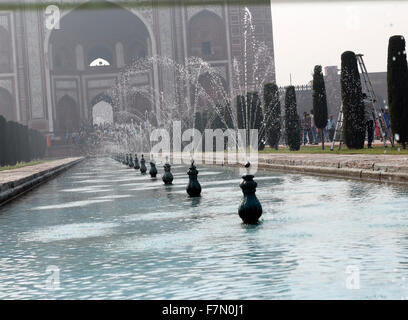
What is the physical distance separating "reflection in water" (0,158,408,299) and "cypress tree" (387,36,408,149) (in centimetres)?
875

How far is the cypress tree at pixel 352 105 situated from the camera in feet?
67.3

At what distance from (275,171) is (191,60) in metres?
37.4

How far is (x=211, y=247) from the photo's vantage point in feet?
18.3

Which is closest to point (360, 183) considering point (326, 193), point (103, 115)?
point (326, 193)

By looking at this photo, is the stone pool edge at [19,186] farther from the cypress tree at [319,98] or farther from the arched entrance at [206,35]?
the arched entrance at [206,35]

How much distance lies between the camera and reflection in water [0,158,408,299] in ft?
13.5

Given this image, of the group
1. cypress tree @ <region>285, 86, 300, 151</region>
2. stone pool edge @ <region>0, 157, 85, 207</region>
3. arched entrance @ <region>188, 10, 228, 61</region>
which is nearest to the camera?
stone pool edge @ <region>0, 157, 85, 207</region>

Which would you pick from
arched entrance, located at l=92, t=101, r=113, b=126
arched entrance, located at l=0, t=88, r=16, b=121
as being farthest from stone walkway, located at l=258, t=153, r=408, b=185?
arched entrance, located at l=92, t=101, r=113, b=126

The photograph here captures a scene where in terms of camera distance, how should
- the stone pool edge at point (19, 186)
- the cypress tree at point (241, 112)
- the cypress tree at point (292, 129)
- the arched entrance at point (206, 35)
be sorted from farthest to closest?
the arched entrance at point (206, 35), the cypress tree at point (241, 112), the cypress tree at point (292, 129), the stone pool edge at point (19, 186)

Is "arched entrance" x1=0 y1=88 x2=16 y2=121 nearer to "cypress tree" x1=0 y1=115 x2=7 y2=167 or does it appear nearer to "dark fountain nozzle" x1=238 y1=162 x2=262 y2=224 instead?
"cypress tree" x1=0 y1=115 x2=7 y2=167

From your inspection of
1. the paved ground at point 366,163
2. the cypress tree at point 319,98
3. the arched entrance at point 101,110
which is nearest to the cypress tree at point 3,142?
the cypress tree at point 319,98

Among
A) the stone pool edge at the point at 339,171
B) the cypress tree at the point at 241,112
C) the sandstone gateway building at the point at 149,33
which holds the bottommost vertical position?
the stone pool edge at the point at 339,171

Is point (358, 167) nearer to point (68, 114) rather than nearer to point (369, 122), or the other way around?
point (369, 122)

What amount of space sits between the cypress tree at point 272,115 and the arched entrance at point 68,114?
3254cm
